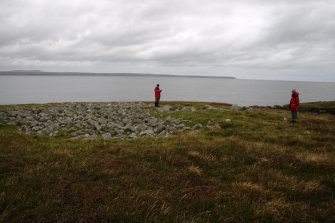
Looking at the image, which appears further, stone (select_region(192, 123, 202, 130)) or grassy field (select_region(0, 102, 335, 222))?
stone (select_region(192, 123, 202, 130))

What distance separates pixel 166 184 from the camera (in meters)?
7.73

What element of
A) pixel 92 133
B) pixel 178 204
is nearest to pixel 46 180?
pixel 178 204

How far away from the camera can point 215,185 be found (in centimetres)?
792

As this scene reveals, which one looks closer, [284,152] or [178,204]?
[178,204]

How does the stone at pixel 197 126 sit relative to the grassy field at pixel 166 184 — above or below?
above

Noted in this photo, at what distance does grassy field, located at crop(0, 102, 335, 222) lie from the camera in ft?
19.2

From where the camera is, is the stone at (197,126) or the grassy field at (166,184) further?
the stone at (197,126)

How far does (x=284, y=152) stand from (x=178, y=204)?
24.8ft

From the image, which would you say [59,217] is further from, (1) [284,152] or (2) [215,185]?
(1) [284,152]

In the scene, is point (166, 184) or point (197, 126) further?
point (197, 126)

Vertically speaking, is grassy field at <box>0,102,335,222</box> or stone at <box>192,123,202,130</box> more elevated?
stone at <box>192,123,202,130</box>

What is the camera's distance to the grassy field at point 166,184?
231 inches

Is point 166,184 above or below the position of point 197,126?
below

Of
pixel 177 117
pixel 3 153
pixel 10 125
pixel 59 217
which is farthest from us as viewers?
pixel 177 117
